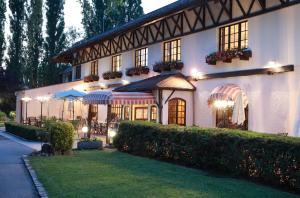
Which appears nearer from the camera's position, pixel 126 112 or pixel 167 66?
pixel 167 66

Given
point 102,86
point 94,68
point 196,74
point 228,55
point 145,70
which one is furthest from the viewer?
point 94,68

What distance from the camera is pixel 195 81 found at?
19.9 m

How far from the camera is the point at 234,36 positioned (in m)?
17.7

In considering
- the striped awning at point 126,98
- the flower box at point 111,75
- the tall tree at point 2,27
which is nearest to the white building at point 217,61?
the flower box at point 111,75

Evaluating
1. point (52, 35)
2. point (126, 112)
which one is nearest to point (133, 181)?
point (126, 112)

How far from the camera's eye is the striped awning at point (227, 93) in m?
16.5

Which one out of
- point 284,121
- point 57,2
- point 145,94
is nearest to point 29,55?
point 57,2

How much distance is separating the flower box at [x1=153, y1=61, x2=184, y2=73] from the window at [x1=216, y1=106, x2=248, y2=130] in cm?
354

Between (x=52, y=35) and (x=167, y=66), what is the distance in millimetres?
28046

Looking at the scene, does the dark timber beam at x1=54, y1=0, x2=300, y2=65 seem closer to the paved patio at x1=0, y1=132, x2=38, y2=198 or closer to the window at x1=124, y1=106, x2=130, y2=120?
the window at x1=124, y1=106, x2=130, y2=120

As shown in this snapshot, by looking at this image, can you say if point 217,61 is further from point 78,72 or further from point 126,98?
point 78,72

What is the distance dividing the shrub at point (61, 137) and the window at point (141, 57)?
10054 millimetres

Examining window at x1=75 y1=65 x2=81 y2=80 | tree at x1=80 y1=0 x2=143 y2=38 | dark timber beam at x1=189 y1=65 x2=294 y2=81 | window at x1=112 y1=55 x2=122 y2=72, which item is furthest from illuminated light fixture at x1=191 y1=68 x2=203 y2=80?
tree at x1=80 y1=0 x2=143 y2=38

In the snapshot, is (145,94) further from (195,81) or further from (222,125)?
(222,125)
